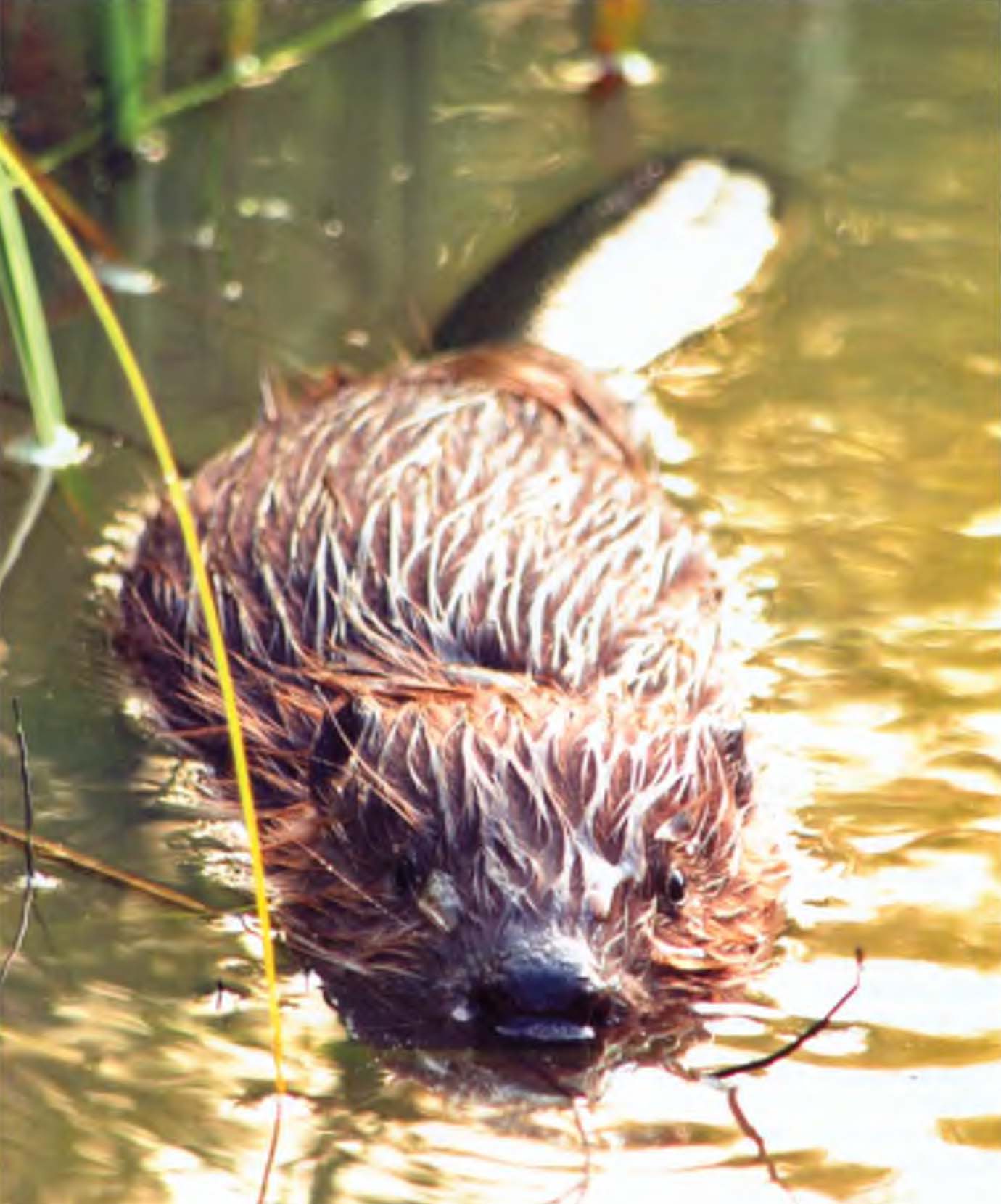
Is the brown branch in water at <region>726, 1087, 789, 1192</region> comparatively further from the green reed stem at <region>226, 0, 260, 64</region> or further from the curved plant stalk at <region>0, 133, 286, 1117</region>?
the green reed stem at <region>226, 0, 260, 64</region>

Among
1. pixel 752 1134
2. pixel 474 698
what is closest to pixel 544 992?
pixel 752 1134

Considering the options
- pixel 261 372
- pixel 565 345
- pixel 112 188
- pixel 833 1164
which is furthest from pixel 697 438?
pixel 833 1164

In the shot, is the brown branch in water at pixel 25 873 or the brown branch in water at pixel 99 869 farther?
the brown branch in water at pixel 99 869

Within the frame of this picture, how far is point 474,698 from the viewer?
420 centimetres

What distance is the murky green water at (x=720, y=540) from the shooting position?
3623 mm

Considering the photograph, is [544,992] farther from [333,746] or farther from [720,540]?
[720,540]

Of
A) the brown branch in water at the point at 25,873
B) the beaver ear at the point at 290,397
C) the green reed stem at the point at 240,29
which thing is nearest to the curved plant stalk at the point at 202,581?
the brown branch in water at the point at 25,873

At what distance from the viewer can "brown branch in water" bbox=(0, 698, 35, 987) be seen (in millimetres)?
→ 4078

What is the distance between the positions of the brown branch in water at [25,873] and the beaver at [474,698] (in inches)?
11.7

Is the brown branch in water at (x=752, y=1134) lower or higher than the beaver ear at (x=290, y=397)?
lower

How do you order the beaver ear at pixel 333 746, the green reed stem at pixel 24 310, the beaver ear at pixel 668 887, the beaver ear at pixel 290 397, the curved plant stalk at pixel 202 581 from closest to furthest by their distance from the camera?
the curved plant stalk at pixel 202 581 → the beaver ear at pixel 668 887 → the beaver ear at pixel 333 746 → the green reed stem at pixel 24 310 → the beaver ear at pixel 290 397

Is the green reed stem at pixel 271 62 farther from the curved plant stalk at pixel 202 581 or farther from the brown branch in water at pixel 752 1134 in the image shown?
the brown branch in water at pixel 752 1134

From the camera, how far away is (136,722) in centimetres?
482

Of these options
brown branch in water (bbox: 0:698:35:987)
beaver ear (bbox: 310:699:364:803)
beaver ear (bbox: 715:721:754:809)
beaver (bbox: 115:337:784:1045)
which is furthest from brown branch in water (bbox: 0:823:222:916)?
beaver ear (bbox: 715:721:754:809)
